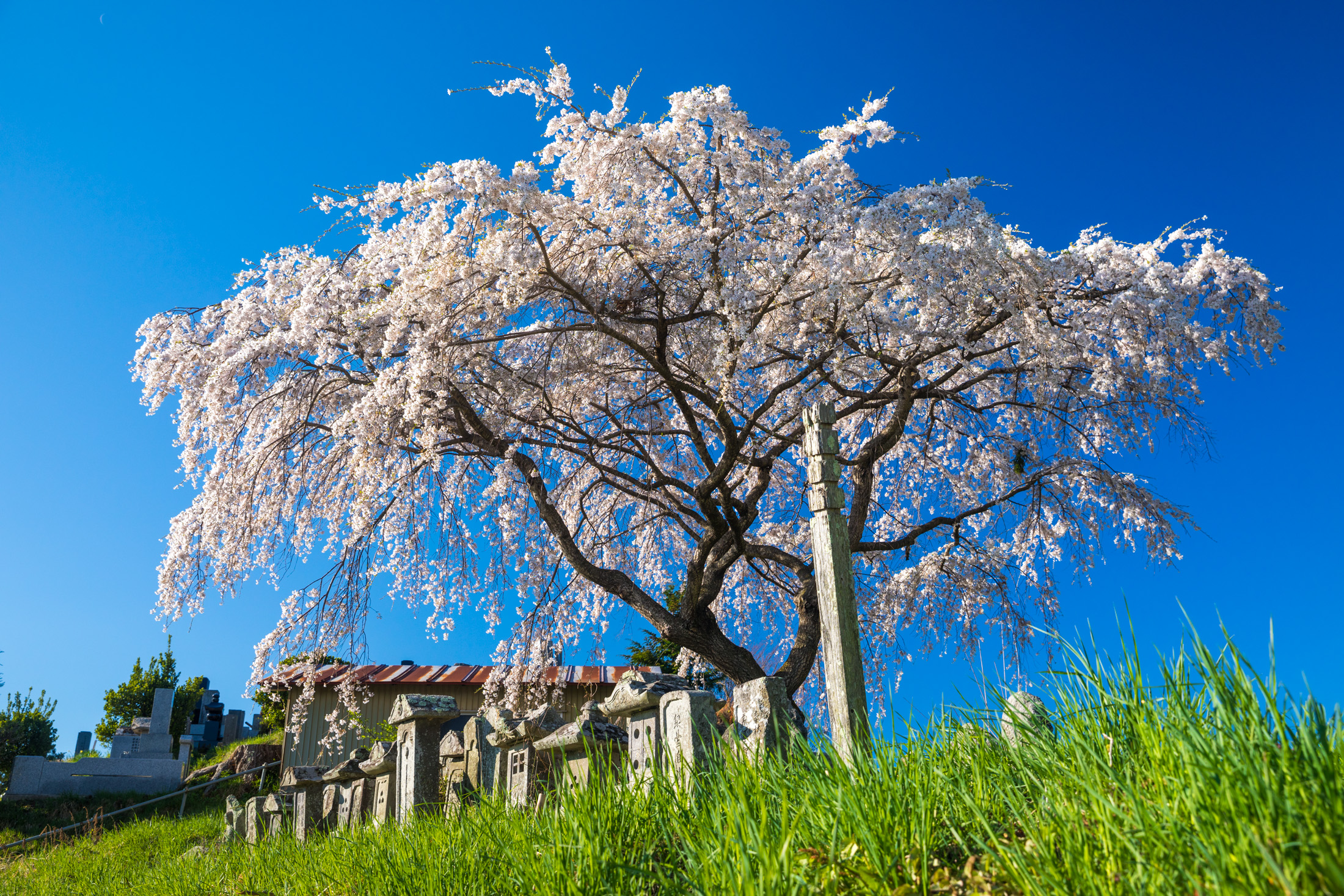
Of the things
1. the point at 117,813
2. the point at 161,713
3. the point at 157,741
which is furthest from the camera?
the point at 161,713

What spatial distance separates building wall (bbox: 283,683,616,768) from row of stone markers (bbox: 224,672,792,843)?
10599 millimetres

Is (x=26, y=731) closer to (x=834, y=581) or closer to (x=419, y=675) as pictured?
(x=419, y=675)

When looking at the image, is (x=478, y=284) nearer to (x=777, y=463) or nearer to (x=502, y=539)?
(x=502, y=539)

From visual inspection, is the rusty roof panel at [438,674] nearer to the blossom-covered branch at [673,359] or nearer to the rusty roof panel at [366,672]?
the rusty roof panel at [366,672]

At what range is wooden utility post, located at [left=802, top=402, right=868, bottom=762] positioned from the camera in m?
5.51

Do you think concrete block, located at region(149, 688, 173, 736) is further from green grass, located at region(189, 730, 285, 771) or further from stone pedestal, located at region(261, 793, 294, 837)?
stone pedestal, located at region(261, 793, 294, 837)

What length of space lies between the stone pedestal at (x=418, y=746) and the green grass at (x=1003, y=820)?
3230 mm

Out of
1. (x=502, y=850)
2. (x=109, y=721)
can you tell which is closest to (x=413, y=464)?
(x=502, y=850)

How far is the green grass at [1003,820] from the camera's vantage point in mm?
1693

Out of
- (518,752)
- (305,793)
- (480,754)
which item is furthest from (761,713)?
(305,793)

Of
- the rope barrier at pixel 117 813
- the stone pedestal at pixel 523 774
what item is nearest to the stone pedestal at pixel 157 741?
the rope barrier at pixel 117 813

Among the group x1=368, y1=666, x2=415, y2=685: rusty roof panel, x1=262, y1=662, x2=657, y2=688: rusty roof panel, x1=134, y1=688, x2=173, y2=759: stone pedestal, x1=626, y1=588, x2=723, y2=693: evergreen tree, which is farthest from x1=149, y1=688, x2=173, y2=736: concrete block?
x1=626, y1=588, x2=723, y2=693: evergreen tree

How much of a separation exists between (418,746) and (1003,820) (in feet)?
18.7

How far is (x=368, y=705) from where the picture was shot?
20766 mm
